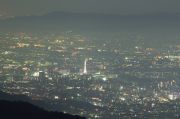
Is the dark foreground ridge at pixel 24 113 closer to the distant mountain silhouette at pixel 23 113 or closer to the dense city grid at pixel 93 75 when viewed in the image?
the distant mountain silhouette at pixel 23 113

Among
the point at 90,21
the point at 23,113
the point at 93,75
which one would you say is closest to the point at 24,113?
the point at 23,113

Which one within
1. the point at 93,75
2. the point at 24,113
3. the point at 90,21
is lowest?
the point at 24,113

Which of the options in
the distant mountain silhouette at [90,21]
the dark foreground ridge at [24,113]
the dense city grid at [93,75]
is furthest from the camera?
the distant mountain silhouette at [90,21]

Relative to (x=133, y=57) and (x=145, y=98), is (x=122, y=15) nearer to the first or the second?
(x=133, y=57)

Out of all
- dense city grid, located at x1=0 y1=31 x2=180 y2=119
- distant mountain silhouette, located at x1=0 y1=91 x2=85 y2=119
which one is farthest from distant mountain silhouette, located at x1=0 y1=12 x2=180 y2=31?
distant mountain silhouette, located at x1=0 y1=91 x2=85 y2=119

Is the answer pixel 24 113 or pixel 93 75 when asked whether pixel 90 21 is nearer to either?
pixel 93 75

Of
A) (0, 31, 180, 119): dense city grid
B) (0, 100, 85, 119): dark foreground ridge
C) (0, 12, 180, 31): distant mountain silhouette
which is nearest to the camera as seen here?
(0, 100, 85, 119): dark foreground ridge

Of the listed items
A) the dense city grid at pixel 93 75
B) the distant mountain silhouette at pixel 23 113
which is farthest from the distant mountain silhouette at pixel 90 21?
the distant mountain silhouette at pixel 23 113

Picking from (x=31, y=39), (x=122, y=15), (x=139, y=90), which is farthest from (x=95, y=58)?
(x=122, y=15)

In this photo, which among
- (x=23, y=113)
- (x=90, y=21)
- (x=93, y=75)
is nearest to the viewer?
(x=23, y=113)

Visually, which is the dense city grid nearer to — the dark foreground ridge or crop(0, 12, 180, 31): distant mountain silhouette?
the dark foreground ridge

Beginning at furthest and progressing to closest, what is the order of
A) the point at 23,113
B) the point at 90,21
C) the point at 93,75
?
the point at 90,21
the point at 93,75
the point at 23,113
